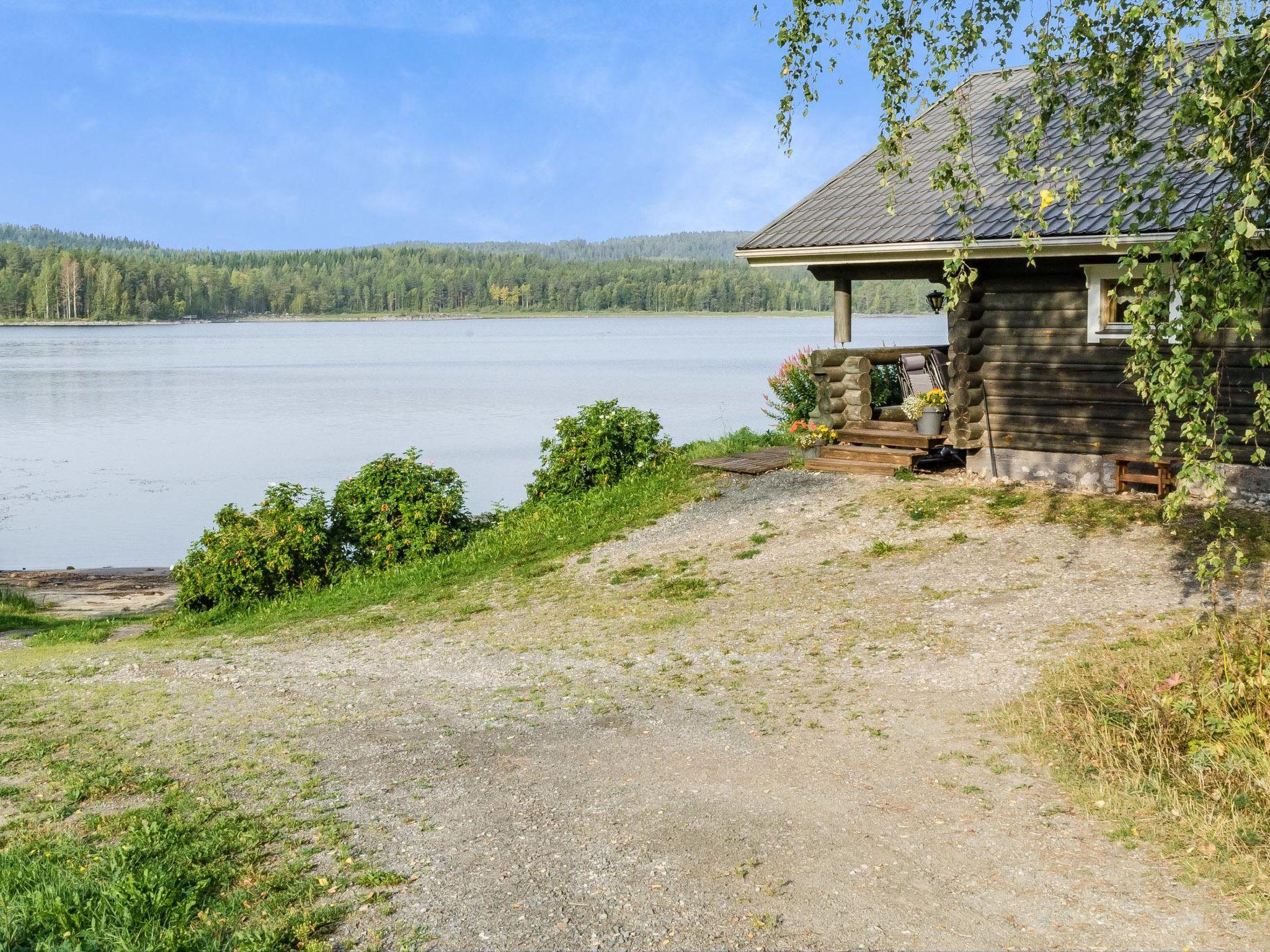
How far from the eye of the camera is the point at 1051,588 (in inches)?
434

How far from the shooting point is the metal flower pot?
1562 centimetres

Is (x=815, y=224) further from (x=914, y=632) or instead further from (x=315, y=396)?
(x=315, y=396)

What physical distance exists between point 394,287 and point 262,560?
169551mm

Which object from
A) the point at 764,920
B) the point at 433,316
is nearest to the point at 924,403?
the point at 764,920

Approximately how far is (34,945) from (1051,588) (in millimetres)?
8651

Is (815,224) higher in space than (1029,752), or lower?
higher

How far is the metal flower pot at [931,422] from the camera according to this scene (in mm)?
15617

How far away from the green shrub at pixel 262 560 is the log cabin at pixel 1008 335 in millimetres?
6594

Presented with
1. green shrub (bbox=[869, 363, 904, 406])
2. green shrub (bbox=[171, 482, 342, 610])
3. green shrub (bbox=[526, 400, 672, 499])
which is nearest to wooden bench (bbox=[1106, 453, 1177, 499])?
green shrub (bbox=[869, 363, 904, 406])

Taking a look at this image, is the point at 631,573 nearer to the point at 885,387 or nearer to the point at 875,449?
the point at 875,449

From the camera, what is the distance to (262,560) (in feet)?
50.2

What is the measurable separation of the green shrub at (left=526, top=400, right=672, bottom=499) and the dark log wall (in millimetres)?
4741

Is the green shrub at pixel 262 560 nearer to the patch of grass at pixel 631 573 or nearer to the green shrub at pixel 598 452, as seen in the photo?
the green shrub at pixel 598 452

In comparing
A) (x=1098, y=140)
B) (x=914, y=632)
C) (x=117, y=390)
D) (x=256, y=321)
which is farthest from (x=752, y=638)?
(x=256, y=321)
